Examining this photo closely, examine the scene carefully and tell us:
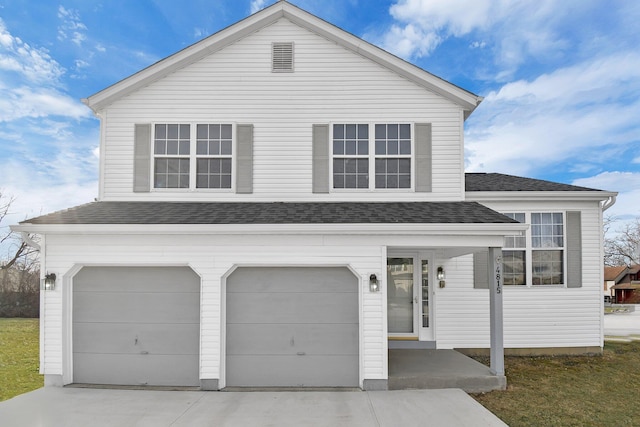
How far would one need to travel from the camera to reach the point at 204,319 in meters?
6.56

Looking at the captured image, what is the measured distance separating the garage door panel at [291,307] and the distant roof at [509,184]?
4665 mm

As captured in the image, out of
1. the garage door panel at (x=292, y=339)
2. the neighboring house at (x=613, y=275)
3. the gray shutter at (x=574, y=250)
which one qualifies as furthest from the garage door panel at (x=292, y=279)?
the neighboring house at (x=613, y=275)

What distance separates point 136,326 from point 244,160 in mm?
4045

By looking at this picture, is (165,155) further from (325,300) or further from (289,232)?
(325,300)

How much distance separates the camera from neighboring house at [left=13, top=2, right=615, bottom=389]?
21.7 feet

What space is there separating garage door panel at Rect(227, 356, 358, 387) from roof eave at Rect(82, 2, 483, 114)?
6196mm

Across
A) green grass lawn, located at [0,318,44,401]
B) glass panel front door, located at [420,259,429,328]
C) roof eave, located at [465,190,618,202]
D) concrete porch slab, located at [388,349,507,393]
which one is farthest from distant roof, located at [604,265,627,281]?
green grass lawn, located at [0,318,44,401]

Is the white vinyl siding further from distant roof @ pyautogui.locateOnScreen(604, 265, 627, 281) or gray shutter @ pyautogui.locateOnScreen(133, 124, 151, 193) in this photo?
distant roof @ pyautogui.locateOnScreen(604, 265, 627, 281)

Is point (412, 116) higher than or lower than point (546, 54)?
lower

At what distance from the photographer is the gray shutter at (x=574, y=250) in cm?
905

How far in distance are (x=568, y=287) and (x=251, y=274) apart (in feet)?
25.8

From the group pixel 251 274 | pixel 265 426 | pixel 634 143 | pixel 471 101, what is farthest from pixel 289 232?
pixel 634 143

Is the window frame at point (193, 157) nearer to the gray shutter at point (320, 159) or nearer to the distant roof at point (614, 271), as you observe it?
the gray shutter at point (320, 159)

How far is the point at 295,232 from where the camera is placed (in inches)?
256
